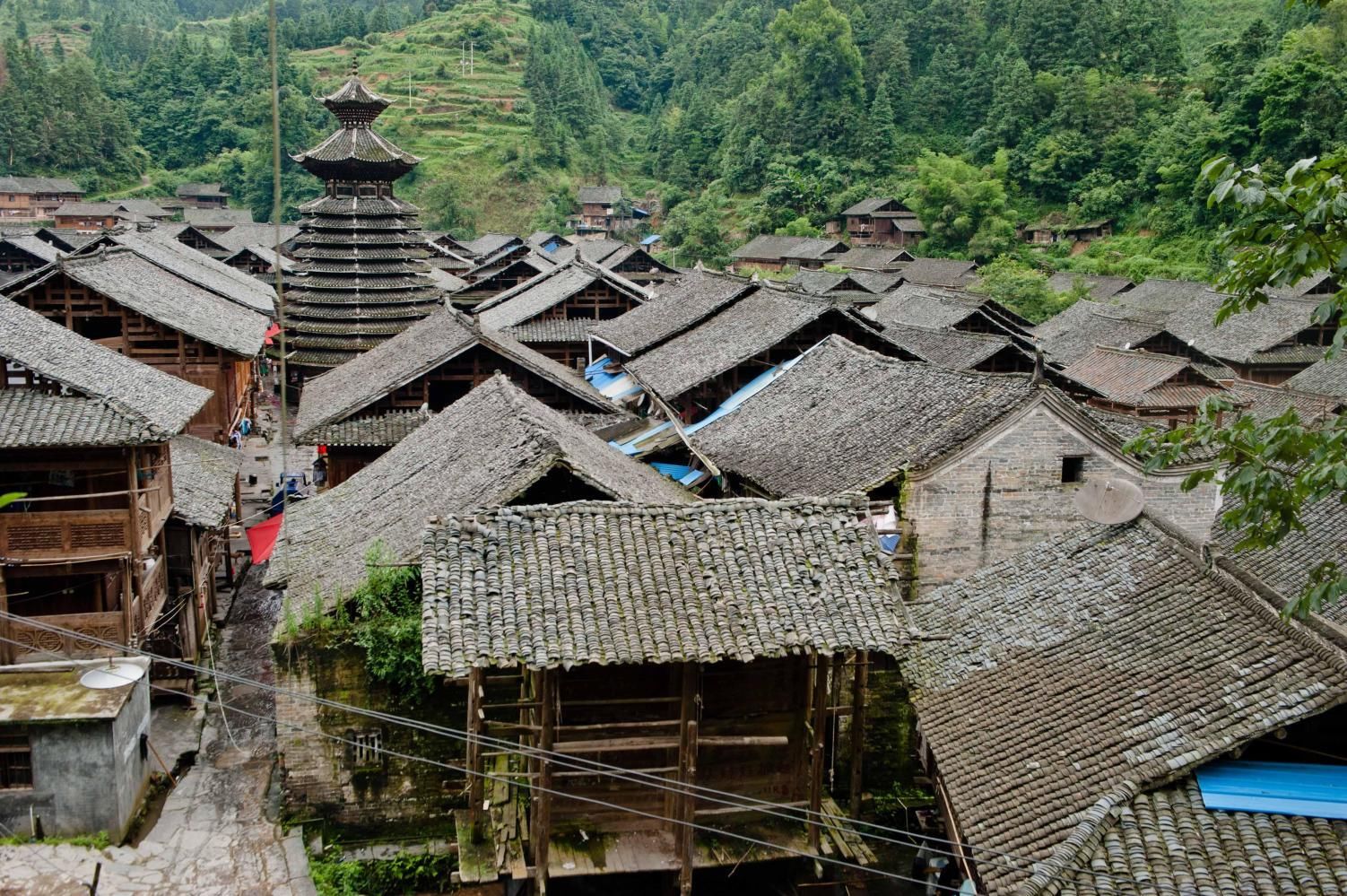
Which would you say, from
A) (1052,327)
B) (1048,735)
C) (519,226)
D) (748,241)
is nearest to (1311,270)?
(1048,735)

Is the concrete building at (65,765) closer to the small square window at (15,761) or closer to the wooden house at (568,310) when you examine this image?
the small square window at (15,761)

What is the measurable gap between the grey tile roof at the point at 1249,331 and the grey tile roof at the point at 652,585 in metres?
44.5

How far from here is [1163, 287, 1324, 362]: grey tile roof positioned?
52.8 m

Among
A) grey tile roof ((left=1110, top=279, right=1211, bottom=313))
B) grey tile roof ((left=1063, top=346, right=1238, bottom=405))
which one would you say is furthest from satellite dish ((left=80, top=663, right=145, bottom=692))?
grey tile roof ((left=1110, top=279, right=1211, bottom=313))

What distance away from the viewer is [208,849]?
54.2 feet

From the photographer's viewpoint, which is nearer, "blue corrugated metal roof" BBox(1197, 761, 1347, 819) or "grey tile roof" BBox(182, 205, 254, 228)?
"blue corrugated metal roof" BBox(1197, 761, 1347, 819)

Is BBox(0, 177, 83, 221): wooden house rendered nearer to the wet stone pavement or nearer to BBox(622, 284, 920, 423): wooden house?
BBox(622, 284, 920, 423): wooden house

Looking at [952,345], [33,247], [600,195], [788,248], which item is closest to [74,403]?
[952,345]

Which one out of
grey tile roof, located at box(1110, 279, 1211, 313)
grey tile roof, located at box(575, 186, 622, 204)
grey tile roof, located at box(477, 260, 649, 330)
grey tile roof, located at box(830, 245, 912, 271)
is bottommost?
grey tile roof, located at box(477, 260, 649, 330)

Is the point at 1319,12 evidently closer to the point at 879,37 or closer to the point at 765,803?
the point at 879,37

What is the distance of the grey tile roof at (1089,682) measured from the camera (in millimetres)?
11227

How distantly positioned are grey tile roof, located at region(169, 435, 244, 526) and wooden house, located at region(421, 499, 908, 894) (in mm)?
12328

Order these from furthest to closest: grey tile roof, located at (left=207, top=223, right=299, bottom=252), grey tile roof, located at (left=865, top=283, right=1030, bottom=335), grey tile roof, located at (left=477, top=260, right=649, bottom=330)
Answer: grey tile roof, located at (left=207, top=223, right=299, bottom=252)
grey tile roof, located at (left=477, top=260, right=649, bottom=330)
grey tile roof, located at (left=865, top=283, right=1030, bottom=335)

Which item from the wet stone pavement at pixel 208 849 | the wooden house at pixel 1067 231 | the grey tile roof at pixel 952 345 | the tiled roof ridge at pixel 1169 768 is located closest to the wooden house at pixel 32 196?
the wooden house at pixel 1067 231
